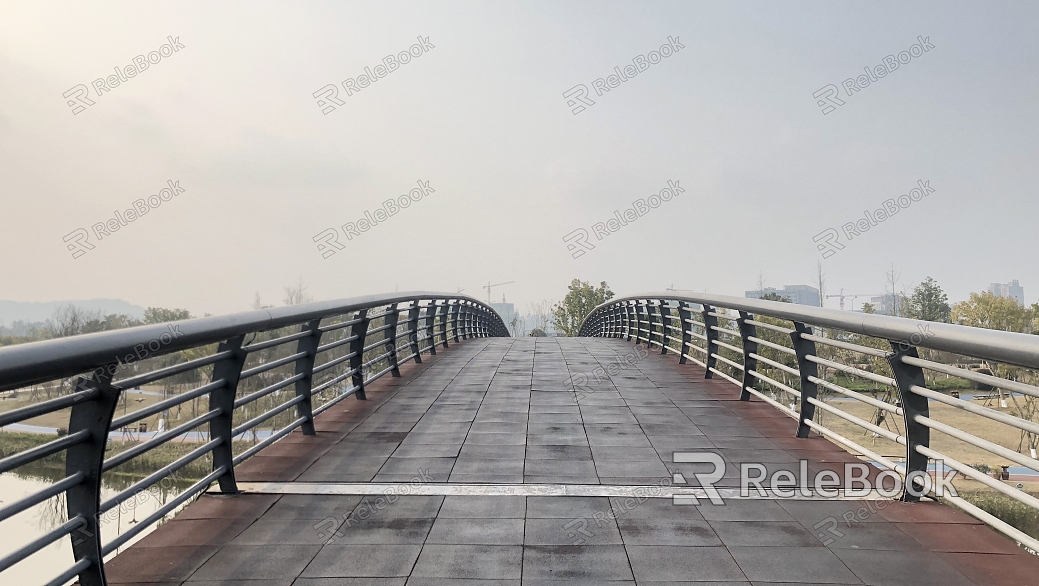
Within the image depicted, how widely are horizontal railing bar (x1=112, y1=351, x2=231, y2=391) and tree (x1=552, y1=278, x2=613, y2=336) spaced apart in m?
77.5

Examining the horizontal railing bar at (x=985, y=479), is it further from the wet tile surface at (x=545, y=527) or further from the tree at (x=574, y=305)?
the tree at (x=574, y=305)

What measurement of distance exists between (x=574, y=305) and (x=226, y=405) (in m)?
78.5

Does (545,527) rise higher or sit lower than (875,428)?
lower

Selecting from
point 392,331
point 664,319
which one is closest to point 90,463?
point 392,331

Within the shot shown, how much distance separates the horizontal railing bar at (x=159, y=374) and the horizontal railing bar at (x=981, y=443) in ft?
12.0

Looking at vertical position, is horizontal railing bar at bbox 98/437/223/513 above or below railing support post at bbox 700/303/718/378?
below

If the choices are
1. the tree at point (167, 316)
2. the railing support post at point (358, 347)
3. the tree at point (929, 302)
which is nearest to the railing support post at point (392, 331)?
the railing support post at point (358, 347)

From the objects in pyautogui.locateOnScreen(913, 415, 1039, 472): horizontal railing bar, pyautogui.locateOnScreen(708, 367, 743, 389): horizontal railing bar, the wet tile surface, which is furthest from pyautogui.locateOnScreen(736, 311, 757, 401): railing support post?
pyautogui.locateOnScreen(913, 415, 1039, 472): horizontal railing bar

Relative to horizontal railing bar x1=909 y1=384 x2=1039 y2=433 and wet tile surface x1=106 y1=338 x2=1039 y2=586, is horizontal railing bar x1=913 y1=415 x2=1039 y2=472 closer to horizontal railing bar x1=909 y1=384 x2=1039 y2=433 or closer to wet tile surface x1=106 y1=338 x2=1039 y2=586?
horizontal railing bar x1=909 y1=384 x2=1039 y2=433

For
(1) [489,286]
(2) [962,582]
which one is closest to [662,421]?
(2) [962,582]

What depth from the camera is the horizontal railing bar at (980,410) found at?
106 inches

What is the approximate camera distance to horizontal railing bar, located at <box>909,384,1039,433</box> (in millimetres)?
2686

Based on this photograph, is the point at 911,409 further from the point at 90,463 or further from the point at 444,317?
the point at 444,317

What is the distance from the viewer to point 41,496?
7.88ft
